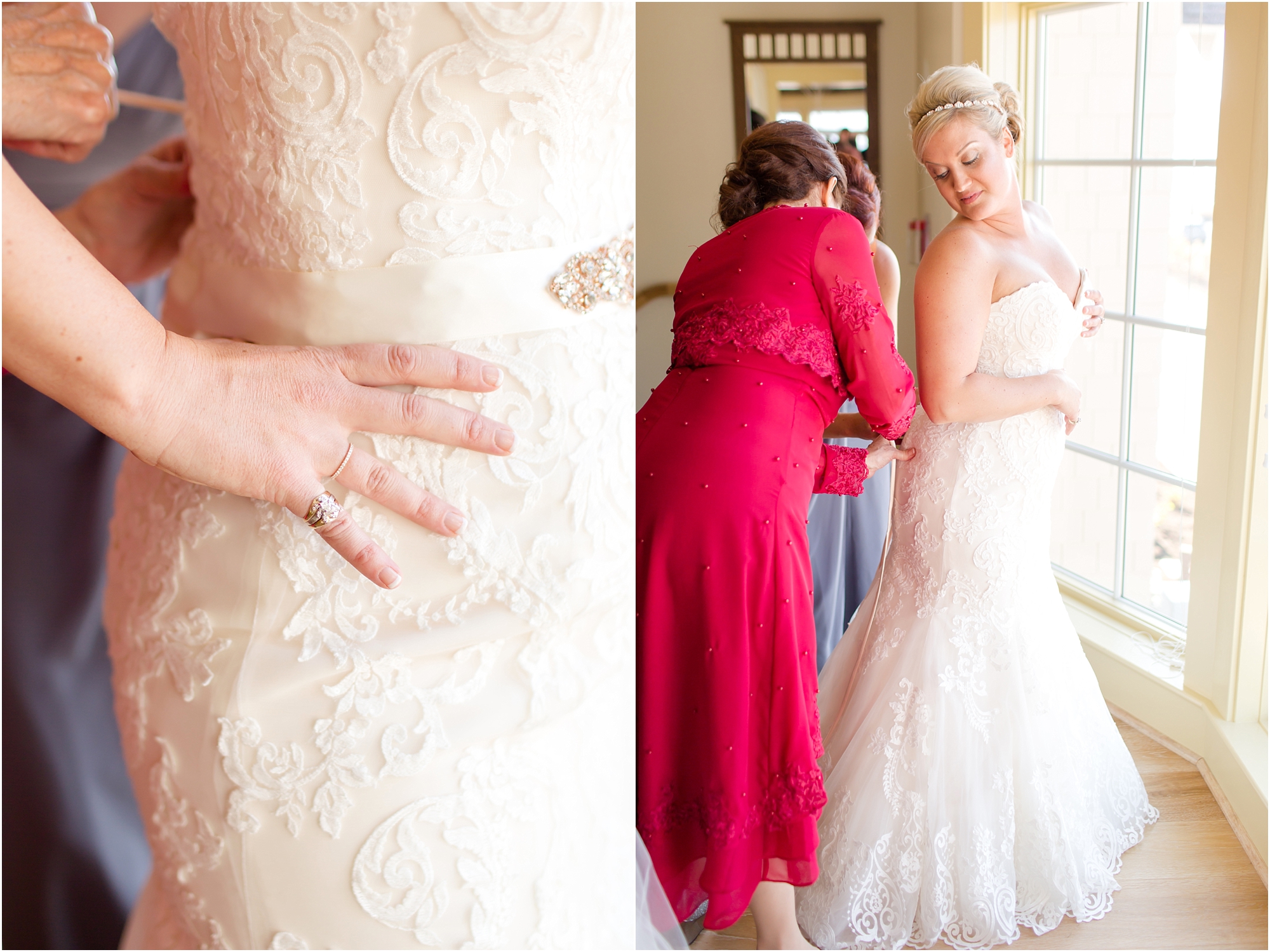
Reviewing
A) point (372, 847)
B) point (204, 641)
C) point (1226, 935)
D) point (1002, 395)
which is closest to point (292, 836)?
point (372, 847)

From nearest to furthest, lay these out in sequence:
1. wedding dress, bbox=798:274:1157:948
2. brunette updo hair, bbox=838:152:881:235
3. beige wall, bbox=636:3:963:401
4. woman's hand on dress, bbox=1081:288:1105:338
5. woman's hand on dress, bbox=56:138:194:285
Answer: woman's hand on dress, bbox=56:138:194:285
wedding dress, bbox=798:274:1157:948
woman's hand on dress, bbox=1081:288:1105:338
brunette updo hair, bbox=838:152:881:235
beige wall, bbox=636:3:963:401

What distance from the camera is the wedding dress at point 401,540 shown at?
0.73m

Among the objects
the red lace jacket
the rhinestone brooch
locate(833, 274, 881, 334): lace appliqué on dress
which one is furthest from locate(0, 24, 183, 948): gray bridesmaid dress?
locate(833, 274, 881, 334): lace appliqué on dress

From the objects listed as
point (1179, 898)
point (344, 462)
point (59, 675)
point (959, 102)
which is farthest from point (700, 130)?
point (344, 462)

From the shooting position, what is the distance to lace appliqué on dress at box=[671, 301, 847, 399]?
6.17ft

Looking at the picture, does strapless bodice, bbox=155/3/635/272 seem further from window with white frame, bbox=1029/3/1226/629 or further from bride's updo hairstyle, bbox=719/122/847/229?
window with white frame, bbox=1029/3/1226/629

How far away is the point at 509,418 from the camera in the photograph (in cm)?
78

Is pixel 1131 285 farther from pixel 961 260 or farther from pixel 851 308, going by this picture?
pixel 851 308

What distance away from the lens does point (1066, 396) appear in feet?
6.55

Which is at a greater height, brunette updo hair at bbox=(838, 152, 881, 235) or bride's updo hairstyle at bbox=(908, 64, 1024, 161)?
bride's updo hairstyle at bbox=(908, 64, 1024, 161)

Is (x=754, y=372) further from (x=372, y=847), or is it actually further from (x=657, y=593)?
(x=372, y=847)

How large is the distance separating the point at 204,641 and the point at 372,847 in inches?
8.1

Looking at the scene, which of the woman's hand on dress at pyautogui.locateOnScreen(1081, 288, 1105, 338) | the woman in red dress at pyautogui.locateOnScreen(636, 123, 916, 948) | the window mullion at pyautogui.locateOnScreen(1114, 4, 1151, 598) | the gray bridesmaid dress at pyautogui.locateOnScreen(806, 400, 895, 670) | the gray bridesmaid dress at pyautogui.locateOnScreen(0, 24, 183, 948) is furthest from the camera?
the window mullion at pyautogui.locateOnScreen(1114, 4, 1151, 598)

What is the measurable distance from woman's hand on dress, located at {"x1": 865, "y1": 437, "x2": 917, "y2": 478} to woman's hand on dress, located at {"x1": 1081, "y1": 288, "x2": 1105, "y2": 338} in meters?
0.48
